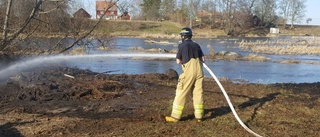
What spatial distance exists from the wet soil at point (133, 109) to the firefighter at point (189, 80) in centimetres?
21

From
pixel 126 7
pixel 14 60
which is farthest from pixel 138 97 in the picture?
pixel 14 60

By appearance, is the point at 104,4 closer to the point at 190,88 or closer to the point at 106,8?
the point at 106,8

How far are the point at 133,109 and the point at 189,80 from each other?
5.57 ft

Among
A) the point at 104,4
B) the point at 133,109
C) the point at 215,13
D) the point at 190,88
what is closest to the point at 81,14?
the point at 104,4

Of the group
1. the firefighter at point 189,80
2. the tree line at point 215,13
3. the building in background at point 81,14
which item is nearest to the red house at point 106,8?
the building in background at point 81,14

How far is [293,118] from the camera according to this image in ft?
23.5

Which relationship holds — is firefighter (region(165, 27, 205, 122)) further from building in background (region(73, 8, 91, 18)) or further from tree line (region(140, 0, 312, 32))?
tree line (region(140, 0, 312, 32))

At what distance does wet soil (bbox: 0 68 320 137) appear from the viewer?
6098 mm

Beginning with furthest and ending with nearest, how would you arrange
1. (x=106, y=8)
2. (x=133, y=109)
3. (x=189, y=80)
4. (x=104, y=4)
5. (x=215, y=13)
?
(x=215, y=13) < (x=104, y=4) < (x=106, y=8) < (x=133, y=109) < (x=189, y=80)

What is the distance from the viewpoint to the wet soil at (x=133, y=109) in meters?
6.10

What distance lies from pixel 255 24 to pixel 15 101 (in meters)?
80.3

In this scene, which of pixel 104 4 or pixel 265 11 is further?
pixel 265 11

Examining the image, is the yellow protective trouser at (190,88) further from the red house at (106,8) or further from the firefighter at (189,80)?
the red house at (106,8)

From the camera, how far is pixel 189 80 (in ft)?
21.6
